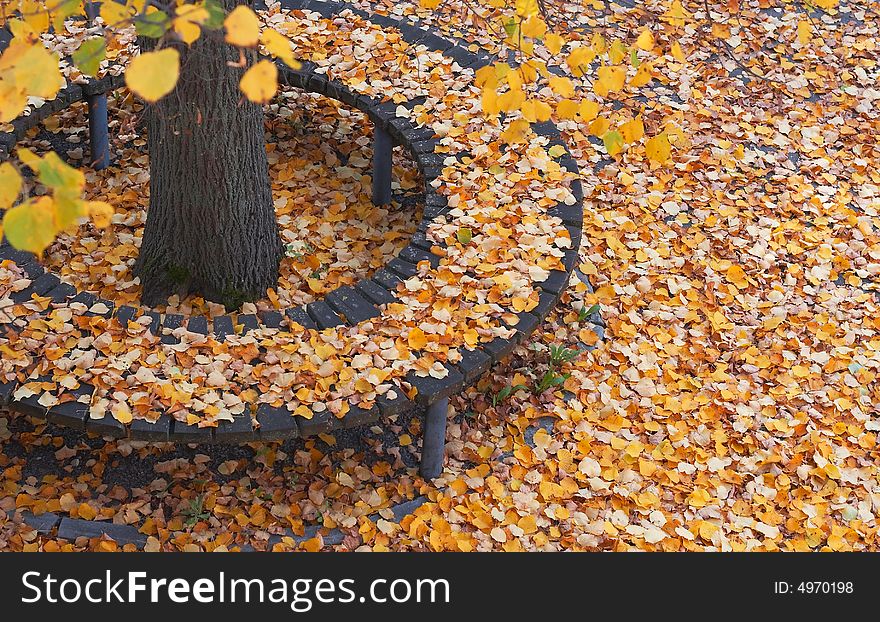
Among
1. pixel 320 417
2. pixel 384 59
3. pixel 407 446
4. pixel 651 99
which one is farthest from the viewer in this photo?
pixel 651 99

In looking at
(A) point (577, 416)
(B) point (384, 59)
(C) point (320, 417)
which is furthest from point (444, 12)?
(C) point (320, 417)

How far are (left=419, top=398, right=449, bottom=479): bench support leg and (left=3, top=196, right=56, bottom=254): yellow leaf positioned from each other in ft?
6.13

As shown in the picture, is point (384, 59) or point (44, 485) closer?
point (44, 485)

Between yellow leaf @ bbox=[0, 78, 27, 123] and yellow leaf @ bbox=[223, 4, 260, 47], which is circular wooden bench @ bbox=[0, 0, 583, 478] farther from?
yellow leaf @ bbox=[223, 4, 260, 47]

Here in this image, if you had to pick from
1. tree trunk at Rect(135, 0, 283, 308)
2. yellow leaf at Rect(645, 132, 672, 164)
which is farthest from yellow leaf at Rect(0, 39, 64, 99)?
yellow leaf at Rect(645, 132, 672, 164)

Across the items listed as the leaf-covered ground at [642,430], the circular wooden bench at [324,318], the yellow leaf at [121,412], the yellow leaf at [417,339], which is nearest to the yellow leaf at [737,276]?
the leaf-covered ground at [642,430]

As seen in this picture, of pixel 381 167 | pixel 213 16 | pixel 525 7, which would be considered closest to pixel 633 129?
pixel 525 7

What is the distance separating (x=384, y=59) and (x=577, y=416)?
6.63 ft

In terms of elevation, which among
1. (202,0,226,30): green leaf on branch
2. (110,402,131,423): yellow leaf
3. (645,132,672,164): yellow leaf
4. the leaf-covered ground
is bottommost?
the leaf-covered ground

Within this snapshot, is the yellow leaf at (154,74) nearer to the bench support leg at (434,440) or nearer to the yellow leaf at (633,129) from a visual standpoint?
the yellow leaf at (633,129)

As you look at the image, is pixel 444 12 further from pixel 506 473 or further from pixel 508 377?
pixel 506 473

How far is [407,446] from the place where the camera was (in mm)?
4027

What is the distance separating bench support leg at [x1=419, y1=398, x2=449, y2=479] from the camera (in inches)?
146

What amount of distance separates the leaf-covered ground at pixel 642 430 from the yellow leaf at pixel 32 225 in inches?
73.1
